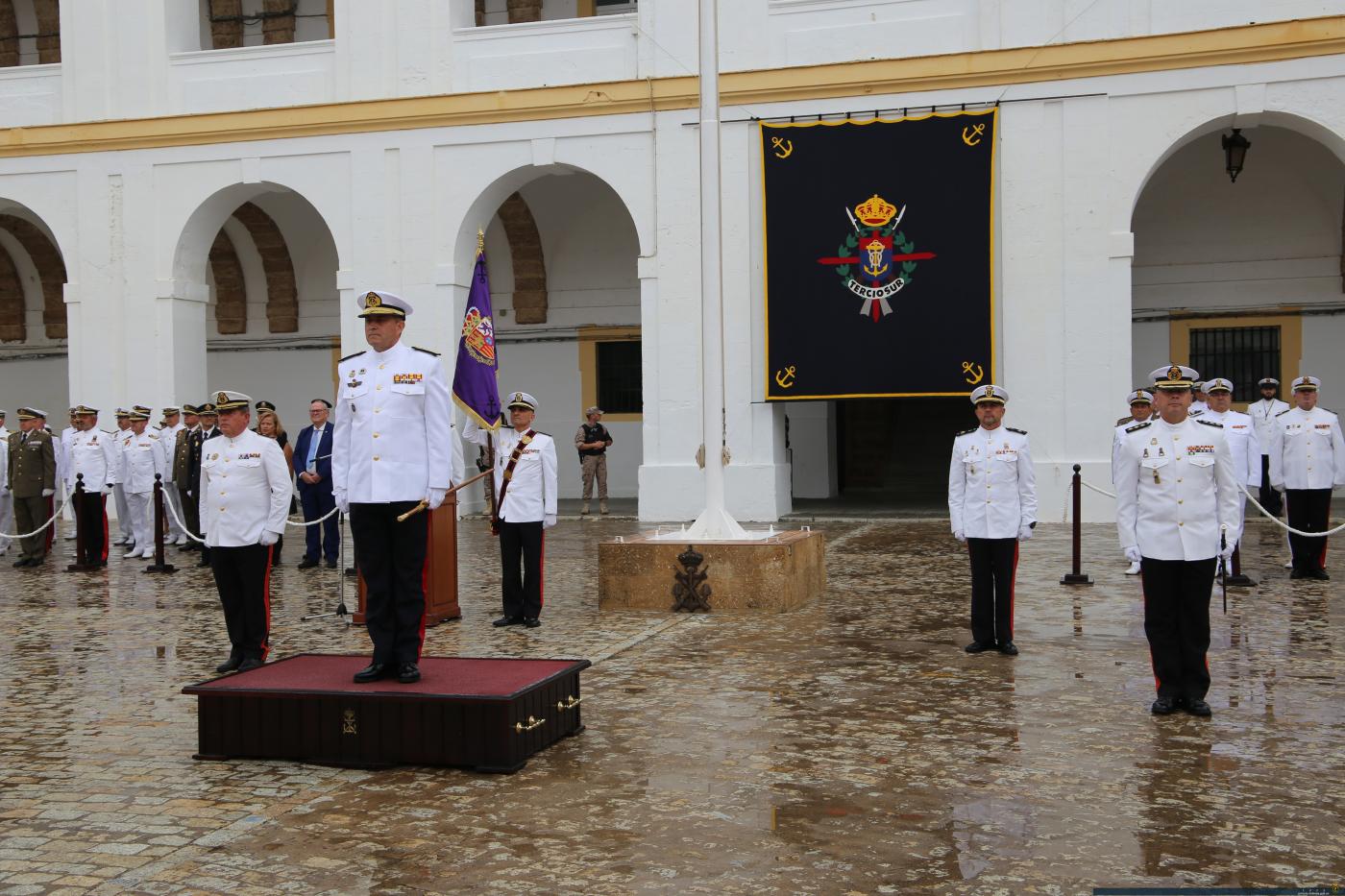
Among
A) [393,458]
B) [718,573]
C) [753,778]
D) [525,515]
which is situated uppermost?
[393,458]

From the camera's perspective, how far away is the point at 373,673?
5879 mm

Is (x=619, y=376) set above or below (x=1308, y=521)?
above

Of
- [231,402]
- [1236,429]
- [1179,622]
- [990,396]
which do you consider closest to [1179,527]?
[1179,622]

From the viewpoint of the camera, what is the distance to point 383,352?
246 inches

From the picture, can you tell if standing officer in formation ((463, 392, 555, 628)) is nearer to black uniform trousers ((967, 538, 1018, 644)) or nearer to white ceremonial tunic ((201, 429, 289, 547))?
→ white ceremonial tunic ((201, 429, 289, 547))

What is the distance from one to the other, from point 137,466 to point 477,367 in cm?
613

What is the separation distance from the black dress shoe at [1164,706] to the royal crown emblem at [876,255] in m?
10.8

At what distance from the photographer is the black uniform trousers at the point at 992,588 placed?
7.98 meters

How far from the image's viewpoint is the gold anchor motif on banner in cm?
1661

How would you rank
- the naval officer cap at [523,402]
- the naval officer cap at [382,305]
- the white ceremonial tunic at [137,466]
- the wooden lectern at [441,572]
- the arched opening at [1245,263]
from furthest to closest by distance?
the arched opening at [1245,263]
the white ceremonial tunic at [137,466]
the naval officer cap at [523,402]
the wooden lectern at [441,572]
the naval officer cap at [382,305]

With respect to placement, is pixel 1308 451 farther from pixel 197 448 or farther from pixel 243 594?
pixel 197 448

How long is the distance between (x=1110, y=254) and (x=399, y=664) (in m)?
12.9

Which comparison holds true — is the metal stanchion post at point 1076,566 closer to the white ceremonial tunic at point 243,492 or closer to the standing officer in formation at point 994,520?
the standing officer in formation at point 994,520

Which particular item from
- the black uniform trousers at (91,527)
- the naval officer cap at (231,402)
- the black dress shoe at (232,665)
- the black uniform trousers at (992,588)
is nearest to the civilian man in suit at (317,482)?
the black uniform trousers at (91,527)
